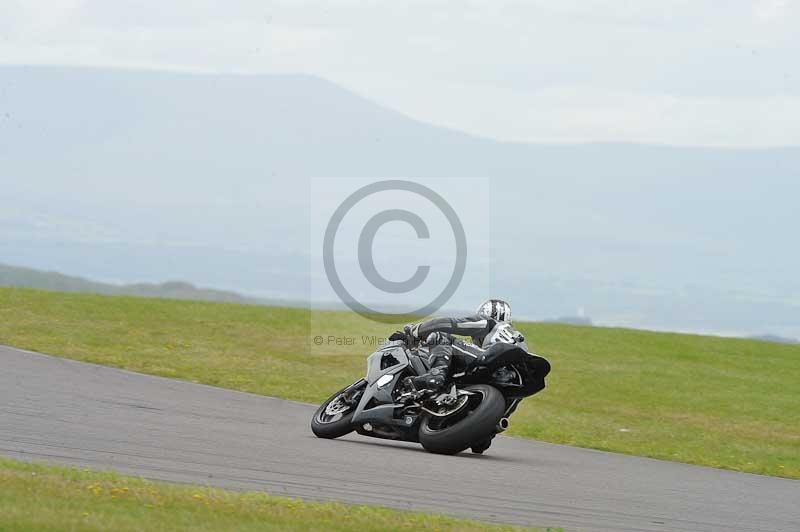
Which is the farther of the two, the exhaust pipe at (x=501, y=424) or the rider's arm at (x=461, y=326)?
the rider's arm at (x=461, y=326)

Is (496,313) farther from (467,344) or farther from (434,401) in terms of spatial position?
(434,401)

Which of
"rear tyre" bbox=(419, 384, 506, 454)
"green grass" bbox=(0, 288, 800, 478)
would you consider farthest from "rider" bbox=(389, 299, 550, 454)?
"green grass" bbox=(0, 288, 800, 478)

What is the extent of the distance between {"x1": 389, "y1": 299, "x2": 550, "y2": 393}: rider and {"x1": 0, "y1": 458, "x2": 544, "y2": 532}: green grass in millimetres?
4404

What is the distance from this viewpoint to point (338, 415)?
14.4 meters

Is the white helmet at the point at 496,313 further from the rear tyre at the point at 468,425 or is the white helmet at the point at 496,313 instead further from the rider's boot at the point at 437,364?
the rear tyre at the point at 468,425

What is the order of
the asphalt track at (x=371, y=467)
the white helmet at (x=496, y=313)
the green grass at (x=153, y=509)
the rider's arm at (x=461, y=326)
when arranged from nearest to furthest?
the green grass at (x=153, y=509) → the asphalt track at (x=371, y=467) → the rider's arm at (x=461, y=326) → the white helmet at (x=496, y=313)

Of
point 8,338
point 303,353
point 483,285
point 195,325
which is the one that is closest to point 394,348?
point 8,338

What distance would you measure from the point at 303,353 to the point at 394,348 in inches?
570

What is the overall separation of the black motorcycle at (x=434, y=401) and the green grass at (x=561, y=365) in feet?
12.8

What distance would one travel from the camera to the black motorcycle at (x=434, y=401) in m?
13.5

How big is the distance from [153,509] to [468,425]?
5.31 m

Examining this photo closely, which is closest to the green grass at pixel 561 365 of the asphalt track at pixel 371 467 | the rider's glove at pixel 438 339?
the asphalt track at pixel 371 467

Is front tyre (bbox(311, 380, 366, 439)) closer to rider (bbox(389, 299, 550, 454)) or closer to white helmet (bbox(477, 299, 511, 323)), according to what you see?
rider (bbox(389, 299, 550, 454))

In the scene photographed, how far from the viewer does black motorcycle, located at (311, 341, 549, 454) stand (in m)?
13.5
